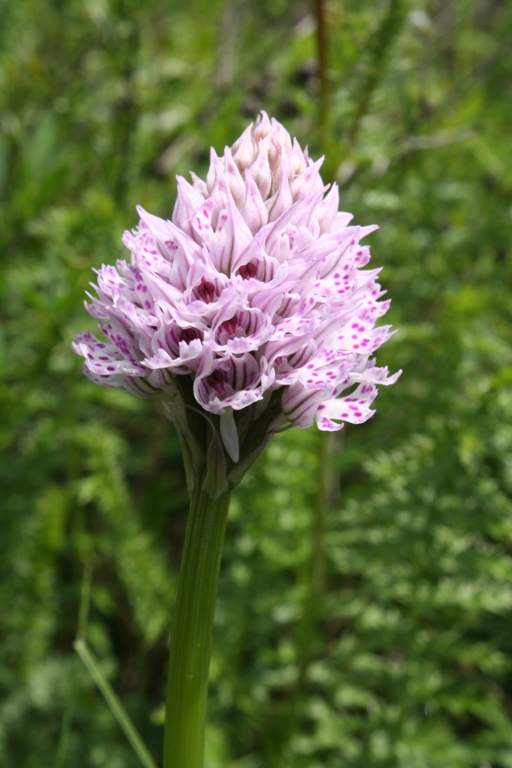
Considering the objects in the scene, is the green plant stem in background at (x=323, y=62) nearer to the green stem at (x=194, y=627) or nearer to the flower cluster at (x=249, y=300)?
the flower cluster at (x=249, y=300)

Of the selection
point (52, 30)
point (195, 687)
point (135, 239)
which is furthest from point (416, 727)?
point (52, 30)

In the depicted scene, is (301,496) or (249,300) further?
(301,496)

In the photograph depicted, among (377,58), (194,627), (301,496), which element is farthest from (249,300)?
(301,496)

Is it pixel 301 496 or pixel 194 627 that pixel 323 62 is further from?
pixel 194 627

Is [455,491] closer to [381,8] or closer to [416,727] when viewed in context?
[416,727]

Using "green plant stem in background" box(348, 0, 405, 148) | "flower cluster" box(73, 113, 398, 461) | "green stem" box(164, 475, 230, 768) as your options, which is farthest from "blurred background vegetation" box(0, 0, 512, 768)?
"flower cluster" box(73, 113, 398, 461)

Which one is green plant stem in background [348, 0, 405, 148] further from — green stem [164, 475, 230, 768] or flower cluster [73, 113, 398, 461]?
green stem [164, 475, 230, 768]
